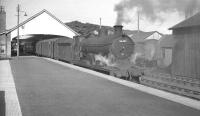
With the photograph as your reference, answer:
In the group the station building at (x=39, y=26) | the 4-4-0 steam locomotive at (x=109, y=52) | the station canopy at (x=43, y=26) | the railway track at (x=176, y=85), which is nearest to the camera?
the railway track at (x=176, y=85)

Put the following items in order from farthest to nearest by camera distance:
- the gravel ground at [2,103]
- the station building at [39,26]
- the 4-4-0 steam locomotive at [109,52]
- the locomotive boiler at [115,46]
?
the station building at [39,26] < the locomotive boiler at [115,46] < the 4-4-0 steam locomotive at [109,52] < the gravel ground at [2,103]

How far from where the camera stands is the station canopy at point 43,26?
48969 millimetres

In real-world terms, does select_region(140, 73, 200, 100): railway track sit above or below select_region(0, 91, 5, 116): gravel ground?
above

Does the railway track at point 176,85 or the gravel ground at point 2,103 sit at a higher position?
the railway track at point 176,85

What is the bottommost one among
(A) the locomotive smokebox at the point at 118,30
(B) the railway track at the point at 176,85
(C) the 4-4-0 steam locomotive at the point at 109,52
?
(B) the railway track at the point at 176,85

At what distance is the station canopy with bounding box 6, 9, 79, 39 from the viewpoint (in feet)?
161

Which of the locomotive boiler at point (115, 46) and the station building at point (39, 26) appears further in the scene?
the station building at point (39, 26)

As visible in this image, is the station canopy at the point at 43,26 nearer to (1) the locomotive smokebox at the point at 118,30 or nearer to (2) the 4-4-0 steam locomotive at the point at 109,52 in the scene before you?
(2) the 4-4-0 steam locomotive at the point at 109,52

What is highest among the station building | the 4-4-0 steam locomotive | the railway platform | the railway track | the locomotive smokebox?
the station building

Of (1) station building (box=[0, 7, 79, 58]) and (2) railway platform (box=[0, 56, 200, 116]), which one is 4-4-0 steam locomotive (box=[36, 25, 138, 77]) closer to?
(2) railway platform (box=[0, 56, 200, 116])

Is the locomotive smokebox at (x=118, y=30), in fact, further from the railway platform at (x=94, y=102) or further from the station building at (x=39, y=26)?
the station building at (x=39, y=26)

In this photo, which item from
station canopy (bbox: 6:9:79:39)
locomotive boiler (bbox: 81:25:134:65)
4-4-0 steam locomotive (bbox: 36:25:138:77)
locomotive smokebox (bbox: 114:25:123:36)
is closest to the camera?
4-4-0 steam locomotive (bbox: 36:25:138:77)

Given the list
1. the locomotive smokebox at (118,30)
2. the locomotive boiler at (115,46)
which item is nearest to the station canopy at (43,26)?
the locomotive boiler at (115,46)

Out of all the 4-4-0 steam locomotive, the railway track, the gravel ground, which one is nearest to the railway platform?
the gravel ground
